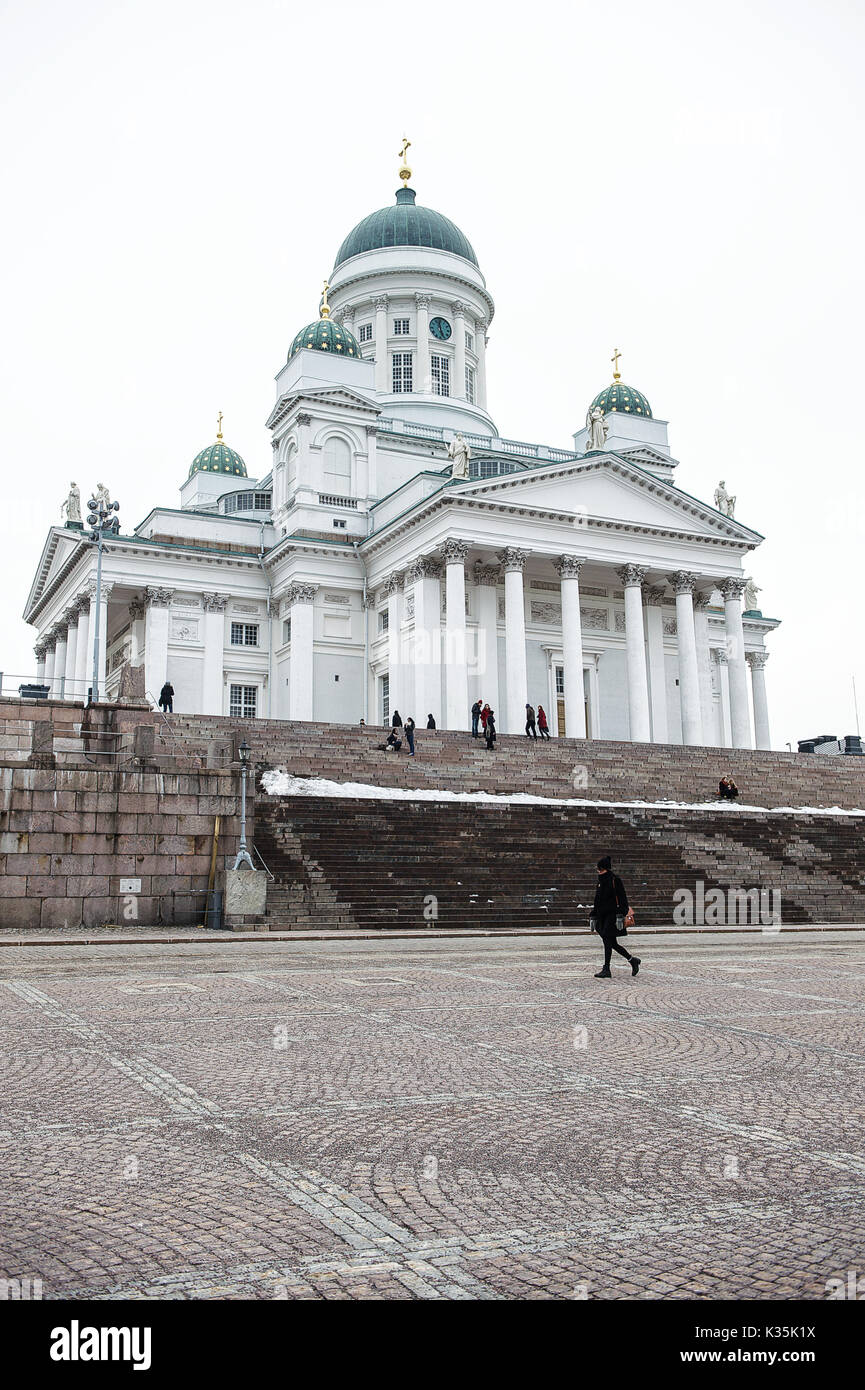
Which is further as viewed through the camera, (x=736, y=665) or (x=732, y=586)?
(x=732, y=586)

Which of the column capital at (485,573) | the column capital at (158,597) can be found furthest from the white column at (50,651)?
the column capital at (485,573)

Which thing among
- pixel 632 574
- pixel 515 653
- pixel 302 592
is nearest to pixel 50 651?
pixel 302 592

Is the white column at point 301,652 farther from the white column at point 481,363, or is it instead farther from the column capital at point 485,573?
the white column at point 481,363

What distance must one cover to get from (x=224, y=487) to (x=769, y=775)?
41844 millimetres

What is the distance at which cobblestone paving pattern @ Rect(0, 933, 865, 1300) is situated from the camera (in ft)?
13.3

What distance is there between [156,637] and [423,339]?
26272mm

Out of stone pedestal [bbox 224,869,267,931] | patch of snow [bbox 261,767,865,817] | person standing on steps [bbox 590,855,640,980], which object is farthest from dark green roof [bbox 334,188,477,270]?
person standing on steps [bbox 590,855,640,980]

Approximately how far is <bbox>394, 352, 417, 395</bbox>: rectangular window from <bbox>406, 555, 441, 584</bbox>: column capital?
22.4 meters

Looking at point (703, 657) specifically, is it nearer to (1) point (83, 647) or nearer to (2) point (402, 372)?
(2) point (402, 372)

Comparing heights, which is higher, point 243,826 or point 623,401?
point 623,401

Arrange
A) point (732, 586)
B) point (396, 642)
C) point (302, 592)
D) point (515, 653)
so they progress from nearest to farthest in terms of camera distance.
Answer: point (515, 653) < point (396, 642) < point (302, 592) < point (732, 586)

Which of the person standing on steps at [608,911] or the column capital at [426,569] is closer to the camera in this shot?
the person standing on steps at [608,911]

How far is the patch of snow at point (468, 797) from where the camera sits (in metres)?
28.6

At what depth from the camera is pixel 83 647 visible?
5738 centimetres
